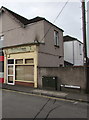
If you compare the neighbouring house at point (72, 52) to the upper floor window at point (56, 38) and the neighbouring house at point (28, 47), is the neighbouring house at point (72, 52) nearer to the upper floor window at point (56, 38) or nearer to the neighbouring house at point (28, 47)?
the neighbouring house at point (28, 47)

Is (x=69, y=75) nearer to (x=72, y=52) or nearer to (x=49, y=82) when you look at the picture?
(x=49, y=82)

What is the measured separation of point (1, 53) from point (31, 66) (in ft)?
16.5

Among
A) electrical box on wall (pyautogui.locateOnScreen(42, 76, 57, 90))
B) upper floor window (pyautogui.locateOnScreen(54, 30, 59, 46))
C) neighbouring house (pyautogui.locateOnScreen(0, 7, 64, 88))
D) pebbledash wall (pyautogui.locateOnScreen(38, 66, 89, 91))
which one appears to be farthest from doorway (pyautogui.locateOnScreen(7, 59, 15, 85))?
upper floor window (pyautogui.locateOnScreen(54, 30, 59, 46))

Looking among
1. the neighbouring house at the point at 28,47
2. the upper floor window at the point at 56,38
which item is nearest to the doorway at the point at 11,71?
the neighbouring house at the point at 28,47

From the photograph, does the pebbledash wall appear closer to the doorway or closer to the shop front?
the shop front

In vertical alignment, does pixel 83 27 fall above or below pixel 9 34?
below

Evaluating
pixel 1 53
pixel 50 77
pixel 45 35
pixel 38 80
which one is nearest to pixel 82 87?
pixel 50 77

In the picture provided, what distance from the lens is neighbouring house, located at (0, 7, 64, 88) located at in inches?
450

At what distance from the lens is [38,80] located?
431 inches

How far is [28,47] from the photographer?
37.8ft

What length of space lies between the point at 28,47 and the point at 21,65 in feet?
7.15

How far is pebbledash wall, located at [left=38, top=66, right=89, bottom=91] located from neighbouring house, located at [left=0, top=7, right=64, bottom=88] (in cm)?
157

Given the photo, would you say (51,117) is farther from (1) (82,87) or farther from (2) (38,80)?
(2) (38,80)

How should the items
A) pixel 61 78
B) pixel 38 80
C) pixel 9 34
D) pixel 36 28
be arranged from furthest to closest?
1. pixel 9 34
2. pixel 36 28
3. pixel 38 80
4. pixel 61 78
